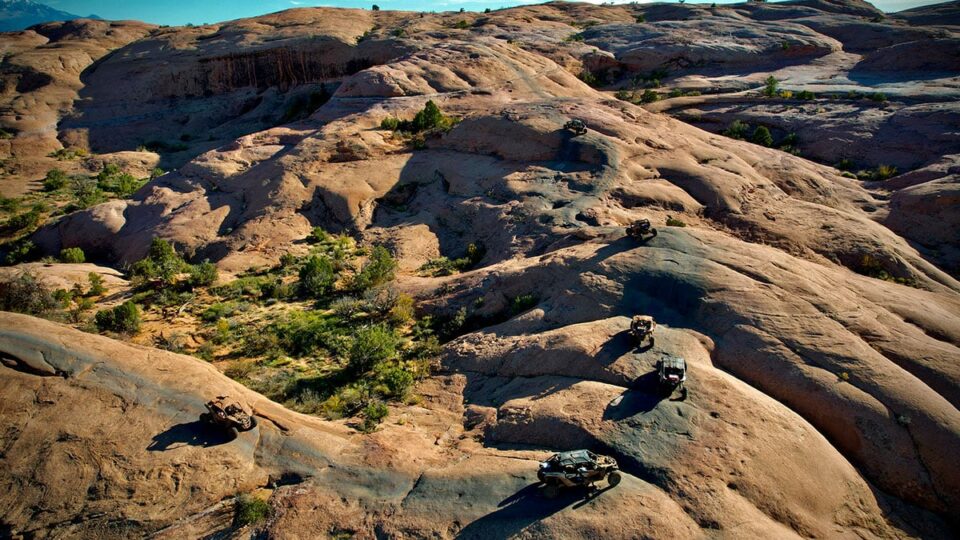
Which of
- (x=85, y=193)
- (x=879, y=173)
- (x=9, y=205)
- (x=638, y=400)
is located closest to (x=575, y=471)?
(x=638, y=400)

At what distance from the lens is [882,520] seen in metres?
9.64

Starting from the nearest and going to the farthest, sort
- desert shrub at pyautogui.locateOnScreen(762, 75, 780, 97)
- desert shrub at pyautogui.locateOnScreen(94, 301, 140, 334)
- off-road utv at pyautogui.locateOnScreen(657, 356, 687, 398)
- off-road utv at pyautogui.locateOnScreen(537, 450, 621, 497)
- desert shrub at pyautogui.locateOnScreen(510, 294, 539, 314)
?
off-road utv at pyautogui.locateOnScreen(537, 450, 621, 497), off-road utv at pyautogui.locateOnScreen(657, 356, 687, 398), desert shrub at pyautogui.locateOnScreen(94, 301, 140, 334), desert shrub at pyautogui.locateOnScreen(510, 294, 539, 314), desert shrub at pyautogui.locateOnScreen(762, 75, 780, 97)

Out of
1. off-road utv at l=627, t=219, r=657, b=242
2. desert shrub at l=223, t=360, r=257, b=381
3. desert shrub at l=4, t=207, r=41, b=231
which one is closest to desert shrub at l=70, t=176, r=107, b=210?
desert shrub at l=4, t=207, r=41, b=231

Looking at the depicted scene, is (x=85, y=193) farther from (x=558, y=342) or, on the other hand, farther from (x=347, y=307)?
(x=558, y=342)

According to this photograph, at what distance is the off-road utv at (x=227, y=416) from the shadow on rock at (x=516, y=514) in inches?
206

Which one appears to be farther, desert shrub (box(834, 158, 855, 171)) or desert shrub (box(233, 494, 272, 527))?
desert shrub (box(834, 158, 855, 171))

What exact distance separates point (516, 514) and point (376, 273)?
12.9 metres

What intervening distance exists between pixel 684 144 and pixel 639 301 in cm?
1644

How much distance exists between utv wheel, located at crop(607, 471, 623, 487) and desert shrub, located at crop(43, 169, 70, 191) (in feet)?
149

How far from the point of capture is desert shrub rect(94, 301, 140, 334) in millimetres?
16312

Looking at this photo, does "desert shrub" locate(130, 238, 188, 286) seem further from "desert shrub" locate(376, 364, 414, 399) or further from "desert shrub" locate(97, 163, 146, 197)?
"desert shrub" locate(97, 163, 146, 197)

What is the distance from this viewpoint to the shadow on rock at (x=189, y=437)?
9789 millimetres

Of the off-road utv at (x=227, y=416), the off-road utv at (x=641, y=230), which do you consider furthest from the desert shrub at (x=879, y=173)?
the off-road utv at (x=227, y=416)

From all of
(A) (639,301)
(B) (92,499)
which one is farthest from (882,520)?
(B) (92,499)
